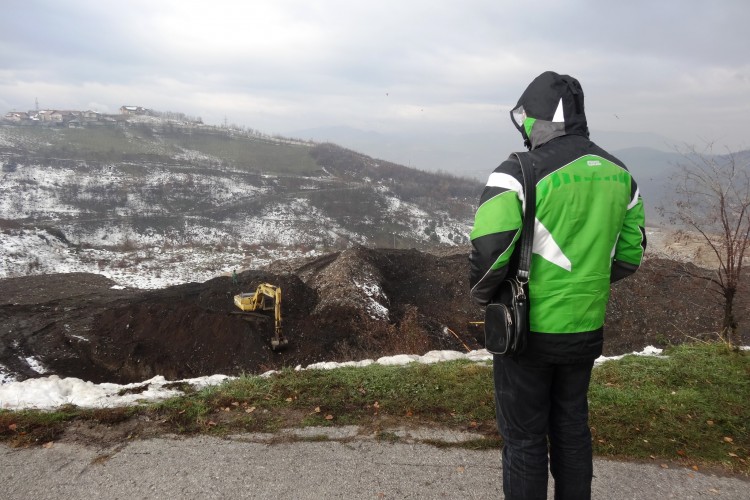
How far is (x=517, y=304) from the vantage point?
2311 millimetres

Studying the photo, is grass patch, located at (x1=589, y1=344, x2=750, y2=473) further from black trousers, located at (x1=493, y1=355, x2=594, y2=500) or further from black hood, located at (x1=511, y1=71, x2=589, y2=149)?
black hood, located at (x1=511, y1=71, x2=589, y2=149)

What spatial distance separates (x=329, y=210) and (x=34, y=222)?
92.4 feet

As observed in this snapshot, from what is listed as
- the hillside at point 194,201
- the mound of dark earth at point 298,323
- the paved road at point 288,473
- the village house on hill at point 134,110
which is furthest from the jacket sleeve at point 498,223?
the village house on hill at point 134,110

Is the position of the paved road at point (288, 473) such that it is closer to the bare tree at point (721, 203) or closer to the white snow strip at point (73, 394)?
the white snow strip at point (73, 394)

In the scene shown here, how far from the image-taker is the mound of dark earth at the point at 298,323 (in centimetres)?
1280

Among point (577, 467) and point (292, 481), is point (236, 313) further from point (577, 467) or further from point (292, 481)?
point (577, 467)

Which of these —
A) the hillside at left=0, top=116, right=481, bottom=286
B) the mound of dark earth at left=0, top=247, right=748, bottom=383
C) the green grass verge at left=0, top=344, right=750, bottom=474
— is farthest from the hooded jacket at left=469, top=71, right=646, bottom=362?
the hillside at left=0, top=116, right=481, bottom=286

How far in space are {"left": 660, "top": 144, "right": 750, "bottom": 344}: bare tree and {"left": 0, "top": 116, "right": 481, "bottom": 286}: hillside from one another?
25.5 meters

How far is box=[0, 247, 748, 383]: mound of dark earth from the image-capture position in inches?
504

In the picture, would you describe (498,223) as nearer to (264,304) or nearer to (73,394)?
(73,394)

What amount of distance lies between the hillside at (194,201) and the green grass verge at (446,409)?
82.0ft

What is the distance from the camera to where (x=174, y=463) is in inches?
140

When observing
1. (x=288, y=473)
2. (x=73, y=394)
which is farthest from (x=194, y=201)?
(x=288, y=473)

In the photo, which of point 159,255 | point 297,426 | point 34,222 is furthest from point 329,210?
point 297,426
